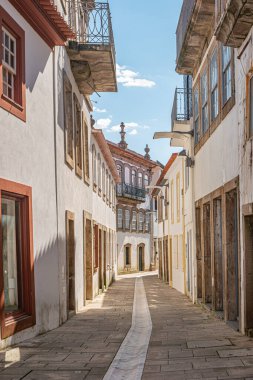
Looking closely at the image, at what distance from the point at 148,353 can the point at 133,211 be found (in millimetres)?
40621

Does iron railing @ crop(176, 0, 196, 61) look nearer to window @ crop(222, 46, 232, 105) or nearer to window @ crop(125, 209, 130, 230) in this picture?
window @ crop(222, 46, 232, 105)

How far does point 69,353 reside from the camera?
7793mm

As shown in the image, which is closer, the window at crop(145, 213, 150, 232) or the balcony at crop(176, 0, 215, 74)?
the balcony at crop(176, 0, 215, 74)

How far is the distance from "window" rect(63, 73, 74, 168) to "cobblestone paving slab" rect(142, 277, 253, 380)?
174 inches

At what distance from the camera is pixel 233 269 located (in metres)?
10.5

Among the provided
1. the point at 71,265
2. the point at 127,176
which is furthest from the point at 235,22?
the point at 127,176

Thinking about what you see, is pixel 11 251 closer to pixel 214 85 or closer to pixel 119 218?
pixel 214 85

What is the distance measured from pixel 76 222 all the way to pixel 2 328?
6870 mm

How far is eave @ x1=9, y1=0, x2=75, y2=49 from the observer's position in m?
9.01

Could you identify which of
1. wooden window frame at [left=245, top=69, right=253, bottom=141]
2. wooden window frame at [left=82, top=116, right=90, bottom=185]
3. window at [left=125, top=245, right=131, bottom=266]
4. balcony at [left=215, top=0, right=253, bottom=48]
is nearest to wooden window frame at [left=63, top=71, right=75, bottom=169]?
wooden window frame at [left=82, top=116, right=90, bottom=185]

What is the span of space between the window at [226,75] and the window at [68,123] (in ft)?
12.5

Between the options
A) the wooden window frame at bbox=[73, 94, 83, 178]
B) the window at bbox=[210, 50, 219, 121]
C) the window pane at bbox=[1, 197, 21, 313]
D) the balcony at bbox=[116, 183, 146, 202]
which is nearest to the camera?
the window pane at bbox=[1, 197, 21, 313]

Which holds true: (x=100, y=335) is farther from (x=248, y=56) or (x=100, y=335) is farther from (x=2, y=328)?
(x=248, y=56)

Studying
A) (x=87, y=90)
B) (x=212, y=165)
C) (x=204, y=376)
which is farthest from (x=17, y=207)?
(x=87, y=90)
